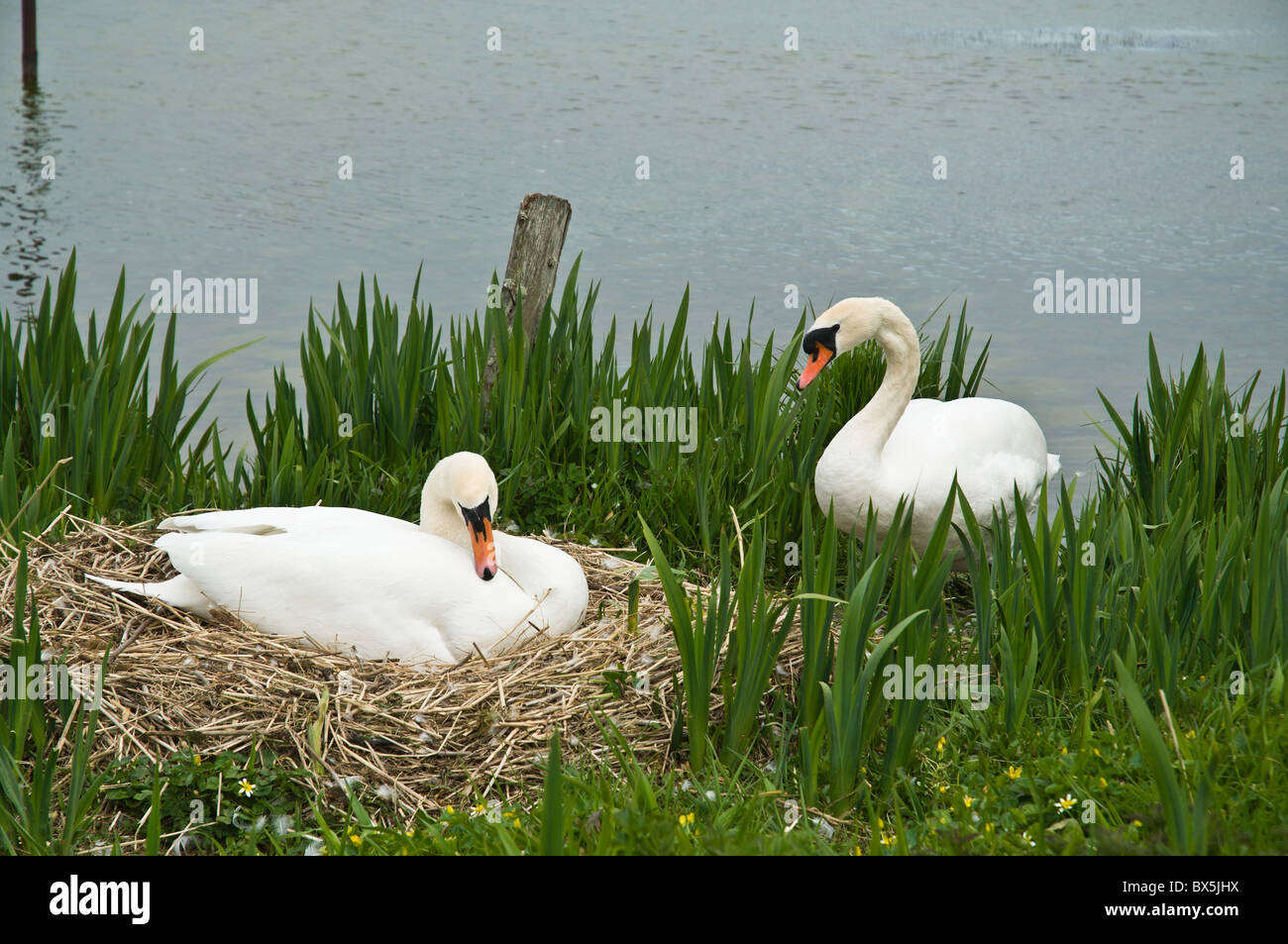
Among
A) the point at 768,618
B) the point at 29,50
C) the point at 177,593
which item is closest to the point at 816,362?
the point at 768,618

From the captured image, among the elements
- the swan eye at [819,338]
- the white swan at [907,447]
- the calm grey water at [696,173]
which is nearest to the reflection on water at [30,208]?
the calm grey water at [696,173]

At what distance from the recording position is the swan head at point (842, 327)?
5395mm

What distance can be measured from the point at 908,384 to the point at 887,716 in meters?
1.94

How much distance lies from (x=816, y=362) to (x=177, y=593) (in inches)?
104

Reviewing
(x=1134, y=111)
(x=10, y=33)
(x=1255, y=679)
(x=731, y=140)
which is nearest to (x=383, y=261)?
(x=731, y=140)

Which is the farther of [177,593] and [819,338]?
[819,338]

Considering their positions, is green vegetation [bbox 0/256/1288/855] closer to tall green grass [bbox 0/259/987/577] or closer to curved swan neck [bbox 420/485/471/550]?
tall green grass [bbox 0/259/987/577]

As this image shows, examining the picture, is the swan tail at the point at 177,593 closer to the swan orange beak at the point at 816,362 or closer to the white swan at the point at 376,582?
the white swan at the point at 376,582

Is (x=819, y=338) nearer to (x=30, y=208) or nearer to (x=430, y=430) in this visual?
(x=430, y=430)

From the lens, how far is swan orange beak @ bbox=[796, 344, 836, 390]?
5281mm

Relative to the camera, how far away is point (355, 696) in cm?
390

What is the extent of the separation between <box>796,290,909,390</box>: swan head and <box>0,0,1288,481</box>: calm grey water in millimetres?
4566

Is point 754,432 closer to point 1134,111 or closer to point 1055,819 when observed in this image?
point 1055,819

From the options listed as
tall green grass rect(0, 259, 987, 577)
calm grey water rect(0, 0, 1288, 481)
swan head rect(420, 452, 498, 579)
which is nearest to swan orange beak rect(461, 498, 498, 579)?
swan head rect(420, 452, 498, 579)
